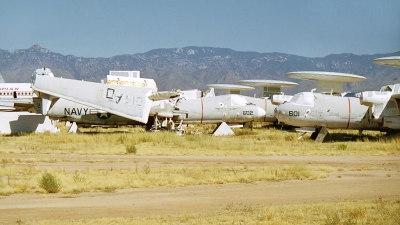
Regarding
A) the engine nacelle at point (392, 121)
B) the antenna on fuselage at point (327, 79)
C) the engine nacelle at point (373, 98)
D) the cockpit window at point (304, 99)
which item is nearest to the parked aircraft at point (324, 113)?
the cockpit window at point (304, 99)

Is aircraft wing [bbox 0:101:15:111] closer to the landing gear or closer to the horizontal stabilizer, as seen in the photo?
the horizontal stabilizer

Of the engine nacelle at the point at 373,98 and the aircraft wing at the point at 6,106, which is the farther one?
the aircraft wing at the point at 6,106

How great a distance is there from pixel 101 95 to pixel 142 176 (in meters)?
18.7

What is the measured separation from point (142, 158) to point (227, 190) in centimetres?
881

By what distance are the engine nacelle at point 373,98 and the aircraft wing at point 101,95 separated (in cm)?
1399

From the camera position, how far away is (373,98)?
31594 millimetres

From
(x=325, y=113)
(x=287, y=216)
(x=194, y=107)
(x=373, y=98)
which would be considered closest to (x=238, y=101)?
(x=194, y=107)

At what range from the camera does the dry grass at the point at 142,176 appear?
15.5 meters

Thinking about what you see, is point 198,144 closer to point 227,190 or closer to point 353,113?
point 353,113

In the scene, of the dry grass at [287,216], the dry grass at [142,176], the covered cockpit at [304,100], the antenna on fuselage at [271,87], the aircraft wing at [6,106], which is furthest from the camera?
the antenna on fuselage at [271,87]

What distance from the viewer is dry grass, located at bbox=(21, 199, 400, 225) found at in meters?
11.1

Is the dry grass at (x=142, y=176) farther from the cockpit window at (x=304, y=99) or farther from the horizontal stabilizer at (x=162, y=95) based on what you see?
the horizontal stabilizer at (x=162, y=95)

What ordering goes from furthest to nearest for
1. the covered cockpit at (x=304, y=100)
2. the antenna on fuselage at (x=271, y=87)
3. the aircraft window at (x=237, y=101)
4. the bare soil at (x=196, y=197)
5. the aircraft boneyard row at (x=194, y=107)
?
the antenna on fuselage at (x=271, y=87) < the aircraft window at (x=237, y=101) < the covered cockpit at (x=304, y=100) < the aircraft boneyard row at (x=194, y=107) < the bare soil at (x=196, y=197)

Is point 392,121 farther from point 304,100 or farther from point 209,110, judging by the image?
point 209,110
